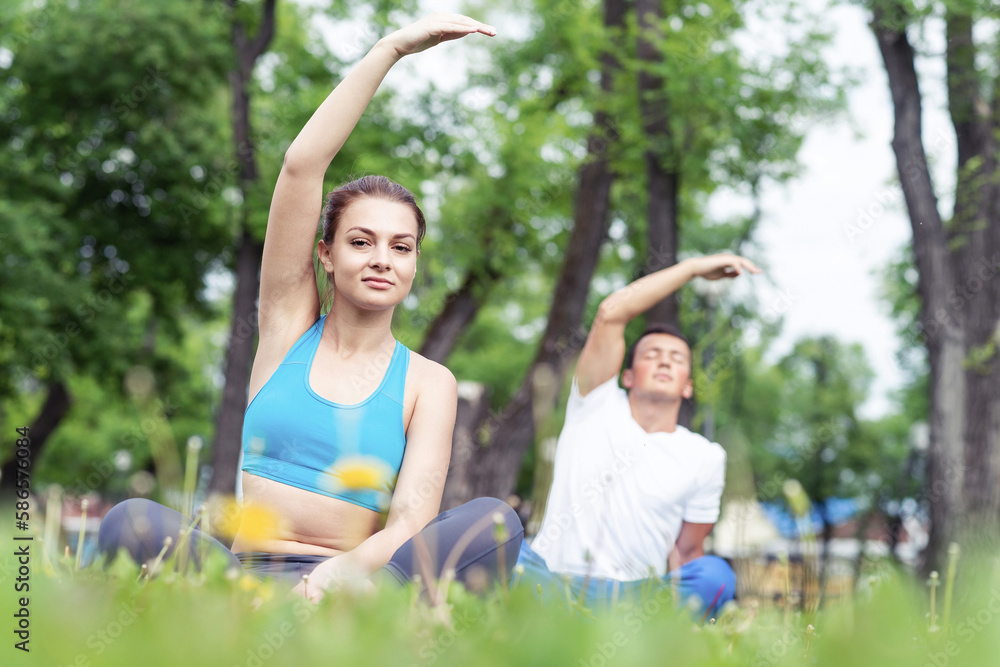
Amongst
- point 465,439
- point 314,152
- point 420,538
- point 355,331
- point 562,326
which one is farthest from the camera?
point 562,326

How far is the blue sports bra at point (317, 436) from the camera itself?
7.75ft

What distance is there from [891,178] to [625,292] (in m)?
6.99

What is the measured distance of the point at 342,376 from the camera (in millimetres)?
2541

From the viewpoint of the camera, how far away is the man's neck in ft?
14.6

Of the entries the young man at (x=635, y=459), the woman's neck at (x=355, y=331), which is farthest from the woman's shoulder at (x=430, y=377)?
the young man at (x=635, y=459)

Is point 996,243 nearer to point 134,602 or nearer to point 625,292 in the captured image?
point 625,292

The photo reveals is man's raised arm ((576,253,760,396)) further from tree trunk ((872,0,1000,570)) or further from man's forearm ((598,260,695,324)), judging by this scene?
tree trunk ((872,0,1000,570))

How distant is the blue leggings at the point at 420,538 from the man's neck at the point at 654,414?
2561 mm

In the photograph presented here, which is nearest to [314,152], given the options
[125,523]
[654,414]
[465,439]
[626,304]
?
[125,523]

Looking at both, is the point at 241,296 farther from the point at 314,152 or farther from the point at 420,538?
the point at 420,538

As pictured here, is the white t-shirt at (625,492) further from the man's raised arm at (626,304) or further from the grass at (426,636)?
the grass at (426,636)

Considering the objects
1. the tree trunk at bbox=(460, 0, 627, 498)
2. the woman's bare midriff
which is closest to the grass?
the woman's bare midriff

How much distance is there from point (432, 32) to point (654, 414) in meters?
2.50

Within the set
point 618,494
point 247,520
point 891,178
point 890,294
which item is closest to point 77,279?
point 891,178
